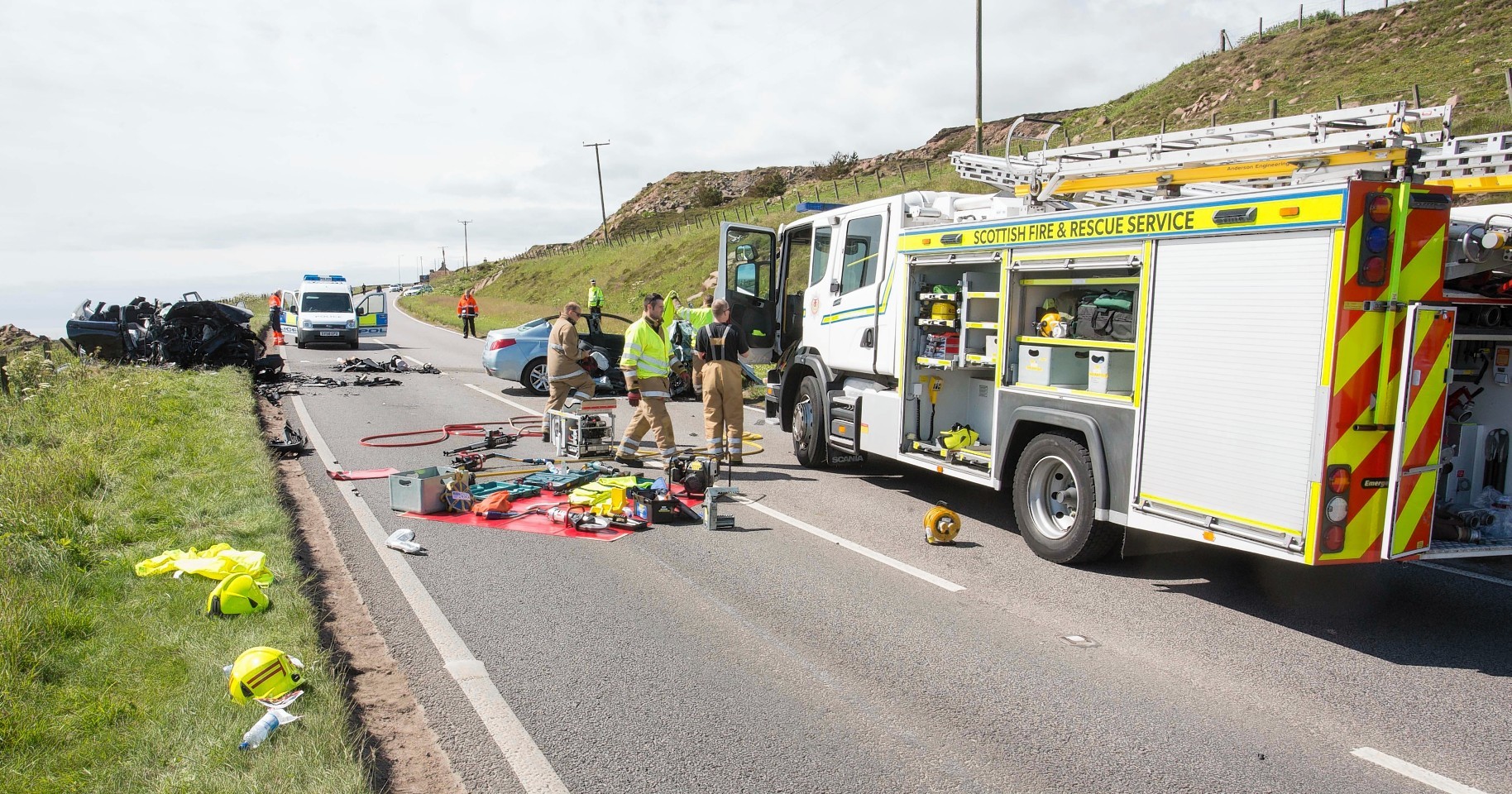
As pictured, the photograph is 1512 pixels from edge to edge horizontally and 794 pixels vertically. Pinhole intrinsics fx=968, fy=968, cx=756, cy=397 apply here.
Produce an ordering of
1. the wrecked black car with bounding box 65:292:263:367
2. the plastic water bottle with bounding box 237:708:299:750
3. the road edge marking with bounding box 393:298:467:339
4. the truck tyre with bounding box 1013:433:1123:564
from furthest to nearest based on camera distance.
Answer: the road edge marking with bounding box 393:298:467:339 → the wrecked black car with bounding box 65:292:263:367 → the truck tyre with bounding box 1013:433:1123:564 → the plastic water bottle with bounding box 237:708:299:750

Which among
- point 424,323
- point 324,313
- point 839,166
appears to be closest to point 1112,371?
point 324,313

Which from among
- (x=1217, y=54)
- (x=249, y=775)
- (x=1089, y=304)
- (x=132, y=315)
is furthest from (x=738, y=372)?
(x=1217, y=54)

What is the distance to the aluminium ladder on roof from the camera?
5984mm

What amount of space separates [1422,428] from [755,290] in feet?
24.8

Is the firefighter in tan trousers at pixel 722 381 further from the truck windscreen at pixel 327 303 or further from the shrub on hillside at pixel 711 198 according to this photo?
the shrub on hillside at pixel 711 198

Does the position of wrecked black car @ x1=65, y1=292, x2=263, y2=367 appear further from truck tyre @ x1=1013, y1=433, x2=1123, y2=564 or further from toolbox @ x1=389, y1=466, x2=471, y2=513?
truck tyre @ x1=1013, y1=433, x2=1123, y2=564

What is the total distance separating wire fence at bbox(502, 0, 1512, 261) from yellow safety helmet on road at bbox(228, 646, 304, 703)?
33.4 ft

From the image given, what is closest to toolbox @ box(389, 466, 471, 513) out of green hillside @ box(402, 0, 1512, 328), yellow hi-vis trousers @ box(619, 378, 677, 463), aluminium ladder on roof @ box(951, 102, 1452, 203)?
yellow hi-vis trousers @ box(619, 378, 677, 463)

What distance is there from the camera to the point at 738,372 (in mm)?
10344

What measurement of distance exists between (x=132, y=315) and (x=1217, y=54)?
152ft

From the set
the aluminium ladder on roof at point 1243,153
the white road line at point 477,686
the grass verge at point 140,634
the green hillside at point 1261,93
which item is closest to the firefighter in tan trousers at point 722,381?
the aluminium ladder on roof at point 1243,153

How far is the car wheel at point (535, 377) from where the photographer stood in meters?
17.3

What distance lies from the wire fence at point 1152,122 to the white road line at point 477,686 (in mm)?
8493

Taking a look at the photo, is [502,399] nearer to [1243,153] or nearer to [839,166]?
[1243,153]
